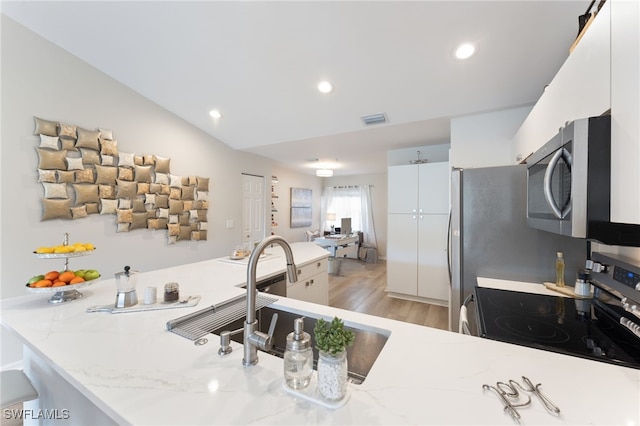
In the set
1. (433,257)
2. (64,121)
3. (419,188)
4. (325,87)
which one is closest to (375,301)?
(433,257)

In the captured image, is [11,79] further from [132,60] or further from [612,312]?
[612,312]

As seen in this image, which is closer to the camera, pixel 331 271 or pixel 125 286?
pixel 125 286

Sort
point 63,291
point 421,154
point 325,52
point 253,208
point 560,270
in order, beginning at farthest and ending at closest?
point 253,208
point 421,154
point 325,52
point 560,270
point 63,291

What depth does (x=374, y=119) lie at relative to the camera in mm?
2934

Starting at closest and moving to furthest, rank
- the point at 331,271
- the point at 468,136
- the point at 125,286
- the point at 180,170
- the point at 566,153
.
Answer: the point at 566,153 < the point at 125,286 < the point at 468,136 < the point at 180,170 < the point at 331,271

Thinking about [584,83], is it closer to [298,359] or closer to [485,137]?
[298,359]

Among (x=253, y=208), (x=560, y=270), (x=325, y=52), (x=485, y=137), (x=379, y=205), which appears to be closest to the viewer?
(x=560, y=270)

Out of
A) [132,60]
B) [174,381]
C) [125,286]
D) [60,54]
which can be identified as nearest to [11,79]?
[60,54]

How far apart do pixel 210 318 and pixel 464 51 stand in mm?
2519

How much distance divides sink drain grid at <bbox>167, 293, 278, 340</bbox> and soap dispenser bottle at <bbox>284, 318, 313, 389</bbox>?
0.51 metres

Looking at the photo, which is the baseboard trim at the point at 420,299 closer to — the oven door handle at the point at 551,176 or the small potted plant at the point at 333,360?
the oven door handle at the point at 551,176

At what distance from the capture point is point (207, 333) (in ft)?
3.43

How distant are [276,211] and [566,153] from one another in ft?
17.2

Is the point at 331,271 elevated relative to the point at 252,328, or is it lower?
lower
